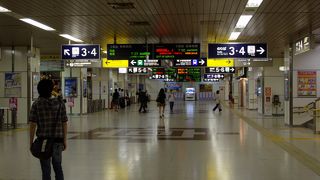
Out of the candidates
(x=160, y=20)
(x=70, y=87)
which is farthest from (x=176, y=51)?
(x=70, y=87)

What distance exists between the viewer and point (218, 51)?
16.7 meters

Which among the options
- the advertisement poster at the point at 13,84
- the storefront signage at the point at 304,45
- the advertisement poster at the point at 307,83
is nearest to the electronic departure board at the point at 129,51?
the advertisement poster at the point at 13,84

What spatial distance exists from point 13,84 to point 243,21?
431 inches

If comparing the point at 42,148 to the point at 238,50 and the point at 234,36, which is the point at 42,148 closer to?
the point at 238,50

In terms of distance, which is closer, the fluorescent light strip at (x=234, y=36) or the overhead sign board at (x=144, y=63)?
the fluorescent light strip at (x=234, y=36)

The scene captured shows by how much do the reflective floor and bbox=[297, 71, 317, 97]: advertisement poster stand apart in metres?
3.51

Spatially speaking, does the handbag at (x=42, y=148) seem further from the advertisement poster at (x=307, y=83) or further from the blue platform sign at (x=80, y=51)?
the advertisement poster at (x=307, y=83)

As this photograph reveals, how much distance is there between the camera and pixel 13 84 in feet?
65.2

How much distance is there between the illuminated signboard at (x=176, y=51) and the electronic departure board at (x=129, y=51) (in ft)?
1.29

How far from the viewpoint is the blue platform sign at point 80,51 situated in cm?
1700

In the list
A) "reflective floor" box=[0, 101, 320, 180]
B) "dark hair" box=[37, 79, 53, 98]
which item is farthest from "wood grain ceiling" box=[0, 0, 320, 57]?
"dark hair" box=[37, 79, 53, 98]

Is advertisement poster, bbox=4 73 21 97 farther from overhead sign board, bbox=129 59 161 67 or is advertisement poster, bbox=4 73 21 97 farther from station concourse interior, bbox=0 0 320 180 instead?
overhead sign board, bbox=129 59 161 67

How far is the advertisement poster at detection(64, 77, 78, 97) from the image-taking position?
2683cm

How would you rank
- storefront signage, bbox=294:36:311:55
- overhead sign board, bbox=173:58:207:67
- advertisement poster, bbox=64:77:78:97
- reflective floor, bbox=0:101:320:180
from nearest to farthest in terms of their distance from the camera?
reflective floor, bbox=0:101:320:180 < storefront signage, bbox=294:36:311:55 < overhead sign board, bbox=173:58:207:67 < advertisement poster, bbox=64:77:78:97
